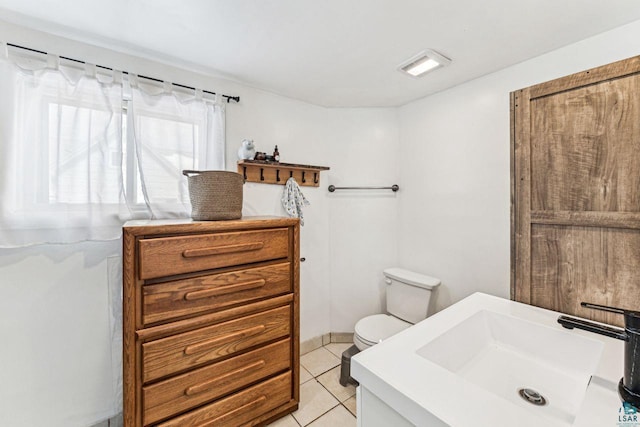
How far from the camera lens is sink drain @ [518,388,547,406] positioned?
2.84 ft

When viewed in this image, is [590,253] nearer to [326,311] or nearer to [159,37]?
[326,311]

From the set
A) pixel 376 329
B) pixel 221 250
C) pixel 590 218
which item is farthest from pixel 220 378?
pixel 590 218

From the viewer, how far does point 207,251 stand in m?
1.24

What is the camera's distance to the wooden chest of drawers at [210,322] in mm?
1119

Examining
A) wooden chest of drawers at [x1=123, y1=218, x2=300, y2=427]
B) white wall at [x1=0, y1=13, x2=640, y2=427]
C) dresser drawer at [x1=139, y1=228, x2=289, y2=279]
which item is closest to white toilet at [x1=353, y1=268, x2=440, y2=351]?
white wall at [x1=0, y1=13, x2=640, y2=427]

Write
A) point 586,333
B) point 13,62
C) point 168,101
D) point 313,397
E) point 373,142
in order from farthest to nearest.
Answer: point 373,142
point 313,397
point 168,101
point 13,62
point 586,333

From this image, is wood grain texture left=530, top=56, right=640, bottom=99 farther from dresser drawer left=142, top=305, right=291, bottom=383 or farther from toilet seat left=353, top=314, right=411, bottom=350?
dresser drawer left=142, top=305, right=291, bottom=383

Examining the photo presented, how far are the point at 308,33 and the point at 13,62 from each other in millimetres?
1367

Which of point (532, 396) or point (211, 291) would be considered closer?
point (532, 396)

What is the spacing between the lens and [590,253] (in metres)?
1.23

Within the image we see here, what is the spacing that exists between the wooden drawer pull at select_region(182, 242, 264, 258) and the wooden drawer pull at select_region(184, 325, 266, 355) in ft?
1.39

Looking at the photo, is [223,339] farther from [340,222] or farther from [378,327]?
[340,222]

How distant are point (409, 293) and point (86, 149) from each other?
87.3 inches

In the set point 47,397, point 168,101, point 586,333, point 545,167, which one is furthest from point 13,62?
point 586,333
